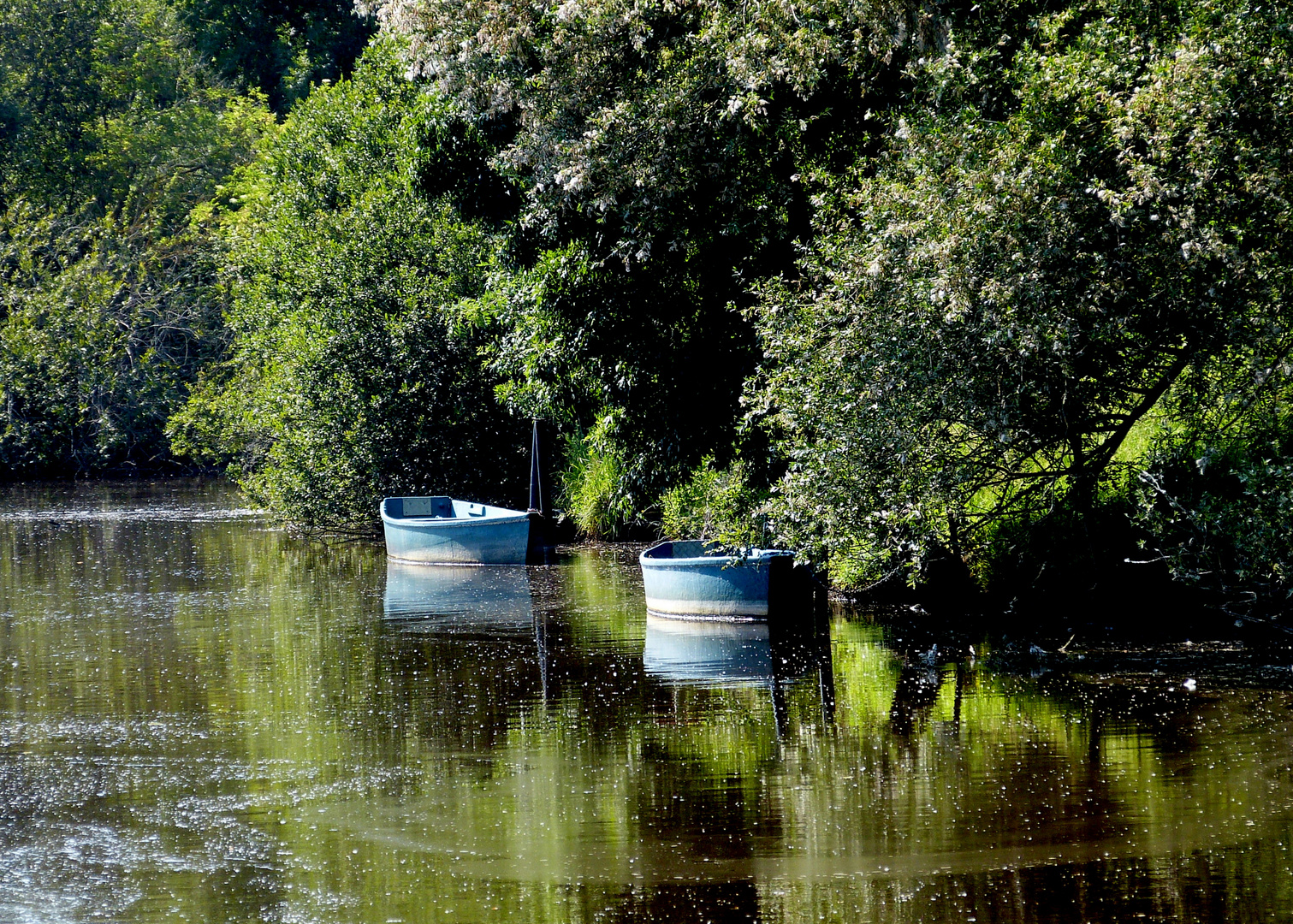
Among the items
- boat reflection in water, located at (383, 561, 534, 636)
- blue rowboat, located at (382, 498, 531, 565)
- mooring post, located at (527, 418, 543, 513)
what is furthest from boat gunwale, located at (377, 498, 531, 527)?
mooring post, located at (527, 418, 543, 513)

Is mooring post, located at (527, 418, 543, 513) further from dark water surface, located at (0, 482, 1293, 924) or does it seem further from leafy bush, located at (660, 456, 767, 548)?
dark water surface, located at (0, 482, 1293, 924)

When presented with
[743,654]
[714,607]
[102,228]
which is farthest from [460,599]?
[102,228]

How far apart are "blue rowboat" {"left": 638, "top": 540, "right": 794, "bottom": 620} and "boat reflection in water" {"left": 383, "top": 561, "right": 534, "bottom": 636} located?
1.61m

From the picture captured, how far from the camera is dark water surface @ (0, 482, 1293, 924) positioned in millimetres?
7707

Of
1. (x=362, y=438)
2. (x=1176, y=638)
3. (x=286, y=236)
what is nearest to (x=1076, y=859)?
(x=1176, y=638)

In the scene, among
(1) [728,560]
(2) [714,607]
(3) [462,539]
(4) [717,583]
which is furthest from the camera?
(3) [462,539]

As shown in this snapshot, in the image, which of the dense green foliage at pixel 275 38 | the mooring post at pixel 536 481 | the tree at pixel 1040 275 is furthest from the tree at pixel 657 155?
the dense green foliage at pixel 275 38

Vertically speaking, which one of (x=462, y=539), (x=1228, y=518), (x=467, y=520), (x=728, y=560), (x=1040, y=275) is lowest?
(x=462, y=539)

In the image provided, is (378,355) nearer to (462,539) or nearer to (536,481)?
(536,481)

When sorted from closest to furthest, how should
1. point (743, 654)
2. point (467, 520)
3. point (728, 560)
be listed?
point (743, 654) < point (728, 560) < point (467, 520)

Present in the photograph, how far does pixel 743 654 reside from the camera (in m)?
14.3

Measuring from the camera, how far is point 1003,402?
1159cm

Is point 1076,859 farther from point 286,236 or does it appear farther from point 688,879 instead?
point 286,236

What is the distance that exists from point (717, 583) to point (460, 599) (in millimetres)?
4050
